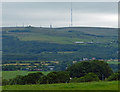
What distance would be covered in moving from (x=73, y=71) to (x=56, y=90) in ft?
117

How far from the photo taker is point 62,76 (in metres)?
44.2

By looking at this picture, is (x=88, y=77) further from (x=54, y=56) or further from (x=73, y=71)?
(x=54, y=56)

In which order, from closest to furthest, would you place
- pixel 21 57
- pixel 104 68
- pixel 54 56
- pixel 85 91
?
pixel 85 91
pixel 104 68
pixel 21 57
pixel 54 56

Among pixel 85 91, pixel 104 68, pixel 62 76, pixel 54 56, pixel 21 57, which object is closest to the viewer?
pixel 85 91

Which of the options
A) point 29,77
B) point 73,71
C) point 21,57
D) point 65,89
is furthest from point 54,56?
point 65,89

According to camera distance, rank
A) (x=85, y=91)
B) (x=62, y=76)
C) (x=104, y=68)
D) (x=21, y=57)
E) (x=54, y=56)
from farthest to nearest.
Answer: (x=54, y=56)
(x=21, y=57)
(x=104, y=68)
(x=62, y=76)
(x=85, y=91)

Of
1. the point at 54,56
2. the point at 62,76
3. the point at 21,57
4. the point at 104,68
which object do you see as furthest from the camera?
the point at 54,56

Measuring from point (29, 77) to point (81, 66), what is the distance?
519 inches

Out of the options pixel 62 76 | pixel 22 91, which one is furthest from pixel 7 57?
pixel 22 91

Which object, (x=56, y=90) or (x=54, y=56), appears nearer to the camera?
(x=56, y=90)

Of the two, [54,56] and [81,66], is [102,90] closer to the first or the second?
[81,66]

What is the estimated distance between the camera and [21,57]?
17438cm

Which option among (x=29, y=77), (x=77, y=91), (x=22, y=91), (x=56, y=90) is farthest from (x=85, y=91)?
(x=29, y=77)

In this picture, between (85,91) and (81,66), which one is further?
(81,66)
